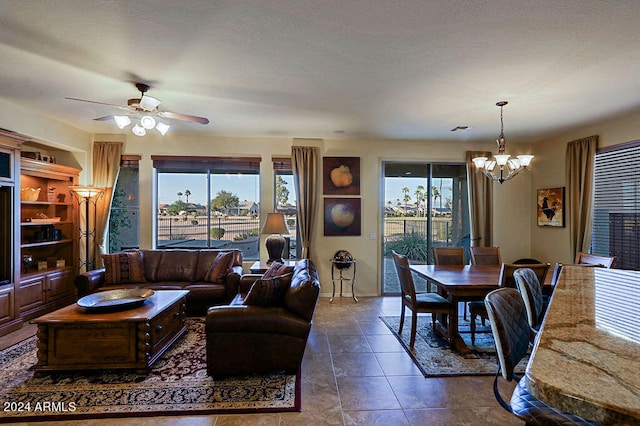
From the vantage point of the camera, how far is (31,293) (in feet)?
13.5

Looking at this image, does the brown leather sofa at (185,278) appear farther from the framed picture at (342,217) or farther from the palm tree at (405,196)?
the palm tree at (405,196)

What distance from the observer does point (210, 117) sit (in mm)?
4395

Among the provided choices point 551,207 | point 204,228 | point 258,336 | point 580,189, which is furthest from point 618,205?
point 204,228

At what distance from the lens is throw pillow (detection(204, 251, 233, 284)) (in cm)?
451

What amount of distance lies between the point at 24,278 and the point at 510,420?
5.46 metres

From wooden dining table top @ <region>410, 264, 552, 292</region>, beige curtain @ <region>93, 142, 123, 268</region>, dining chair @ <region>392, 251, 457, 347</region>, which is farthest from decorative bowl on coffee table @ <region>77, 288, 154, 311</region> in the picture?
wooden dining table top @ <region>410, 264, 552, 292</region>

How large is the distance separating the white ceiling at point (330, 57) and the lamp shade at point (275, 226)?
58.8 inches

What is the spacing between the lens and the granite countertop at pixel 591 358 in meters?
0.69

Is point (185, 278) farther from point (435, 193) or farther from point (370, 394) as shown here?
point (435, 193)

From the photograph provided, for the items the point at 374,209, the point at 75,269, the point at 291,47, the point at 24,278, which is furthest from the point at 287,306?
the point at 75,269

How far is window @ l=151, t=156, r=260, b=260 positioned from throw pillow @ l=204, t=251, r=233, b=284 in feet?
3.01

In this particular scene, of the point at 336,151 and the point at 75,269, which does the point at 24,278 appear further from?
the point at 336,151

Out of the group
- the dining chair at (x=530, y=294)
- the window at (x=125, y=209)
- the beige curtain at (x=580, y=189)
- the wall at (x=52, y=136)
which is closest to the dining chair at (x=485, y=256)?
the beige curtain at (x=580, y=189)

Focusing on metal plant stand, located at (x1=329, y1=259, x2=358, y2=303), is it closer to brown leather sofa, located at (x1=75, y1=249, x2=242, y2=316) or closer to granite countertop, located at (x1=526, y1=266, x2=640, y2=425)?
brown leather sofa, located at (x1=75, y1=249, x2=242, y2=316)
